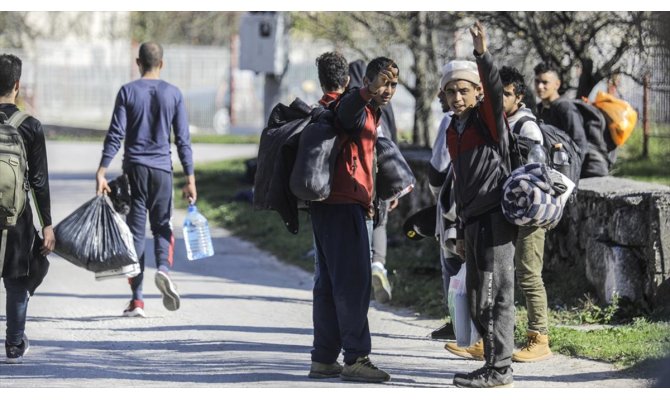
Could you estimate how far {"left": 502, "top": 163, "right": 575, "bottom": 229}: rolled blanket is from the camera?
19.7 ft

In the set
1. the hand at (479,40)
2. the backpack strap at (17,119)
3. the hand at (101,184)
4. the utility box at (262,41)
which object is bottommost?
the hand at (101,184)

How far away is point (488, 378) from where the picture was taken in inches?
243

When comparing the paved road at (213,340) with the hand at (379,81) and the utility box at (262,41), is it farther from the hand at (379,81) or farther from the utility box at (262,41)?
the utility box at (262,41)

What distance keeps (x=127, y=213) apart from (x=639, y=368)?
375 cm

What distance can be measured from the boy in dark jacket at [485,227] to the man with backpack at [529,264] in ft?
2.45

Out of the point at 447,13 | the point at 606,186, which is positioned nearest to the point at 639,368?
the point at 606,186

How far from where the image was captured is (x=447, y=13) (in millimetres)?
12867

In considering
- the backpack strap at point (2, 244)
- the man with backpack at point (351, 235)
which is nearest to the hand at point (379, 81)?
the man with backpack at point (351, 235)

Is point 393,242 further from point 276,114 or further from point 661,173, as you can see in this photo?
point 276,114

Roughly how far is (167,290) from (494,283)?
3021 millimetres

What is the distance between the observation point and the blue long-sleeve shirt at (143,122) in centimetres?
851

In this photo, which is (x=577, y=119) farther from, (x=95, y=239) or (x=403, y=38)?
(x=403, y=38)

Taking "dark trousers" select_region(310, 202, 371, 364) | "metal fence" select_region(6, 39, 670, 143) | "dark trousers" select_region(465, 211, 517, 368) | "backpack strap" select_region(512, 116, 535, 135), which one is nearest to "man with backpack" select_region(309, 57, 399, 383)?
"dark trousers" select_region(310, 202, 371, 364)

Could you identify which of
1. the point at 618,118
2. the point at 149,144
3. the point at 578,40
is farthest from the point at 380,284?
the point at 578,40
